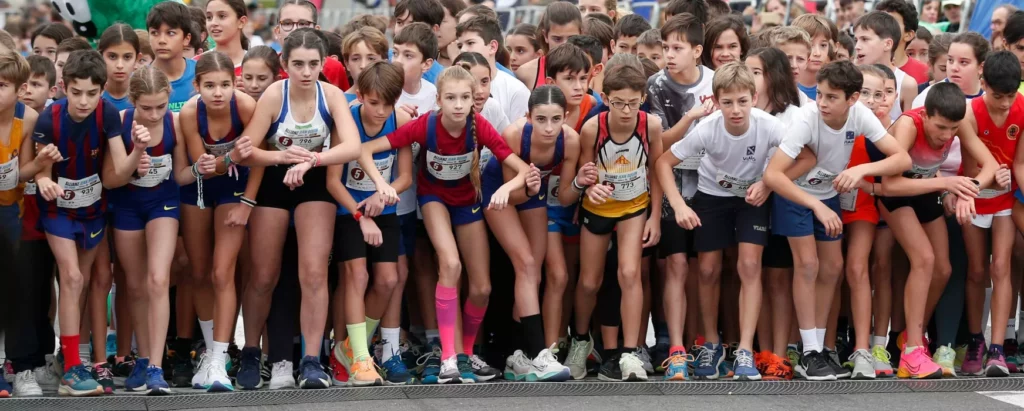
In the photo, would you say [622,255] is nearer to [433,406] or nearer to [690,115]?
[690,115]

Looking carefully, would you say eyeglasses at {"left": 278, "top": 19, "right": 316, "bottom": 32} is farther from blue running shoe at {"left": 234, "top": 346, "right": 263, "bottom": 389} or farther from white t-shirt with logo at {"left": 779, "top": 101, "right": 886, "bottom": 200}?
white t-shirt with logo at {"left": 779, "top": 101, "right": 886, "bottom": 200}

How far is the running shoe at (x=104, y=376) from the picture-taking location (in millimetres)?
6805

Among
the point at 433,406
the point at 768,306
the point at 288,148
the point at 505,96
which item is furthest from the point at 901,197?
the point at 288,148

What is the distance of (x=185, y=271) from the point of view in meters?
7.39

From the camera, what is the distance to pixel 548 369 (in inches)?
280

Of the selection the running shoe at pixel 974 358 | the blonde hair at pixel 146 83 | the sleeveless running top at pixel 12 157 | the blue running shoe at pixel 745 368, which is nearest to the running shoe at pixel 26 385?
the sleeveless running top at pixel 12 157

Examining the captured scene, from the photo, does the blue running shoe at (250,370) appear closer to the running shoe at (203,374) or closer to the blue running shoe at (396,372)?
the running shoe at (203,374)

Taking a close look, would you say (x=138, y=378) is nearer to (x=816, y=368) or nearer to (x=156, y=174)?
(x=156, y=174)

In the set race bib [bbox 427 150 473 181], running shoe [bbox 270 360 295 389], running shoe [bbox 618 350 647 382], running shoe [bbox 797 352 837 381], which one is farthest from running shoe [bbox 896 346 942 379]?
running shoe [bbox 270 360 295 389]

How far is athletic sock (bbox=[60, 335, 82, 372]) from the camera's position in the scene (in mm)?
6781

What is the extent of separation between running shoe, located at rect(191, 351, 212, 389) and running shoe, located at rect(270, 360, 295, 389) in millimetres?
330

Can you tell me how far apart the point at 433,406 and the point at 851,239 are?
2539 millimetres

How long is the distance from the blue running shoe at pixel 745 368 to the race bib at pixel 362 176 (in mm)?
2136

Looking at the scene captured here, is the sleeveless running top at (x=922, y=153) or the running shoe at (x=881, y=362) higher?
the sleeveless running top at (x=922, y=153)
